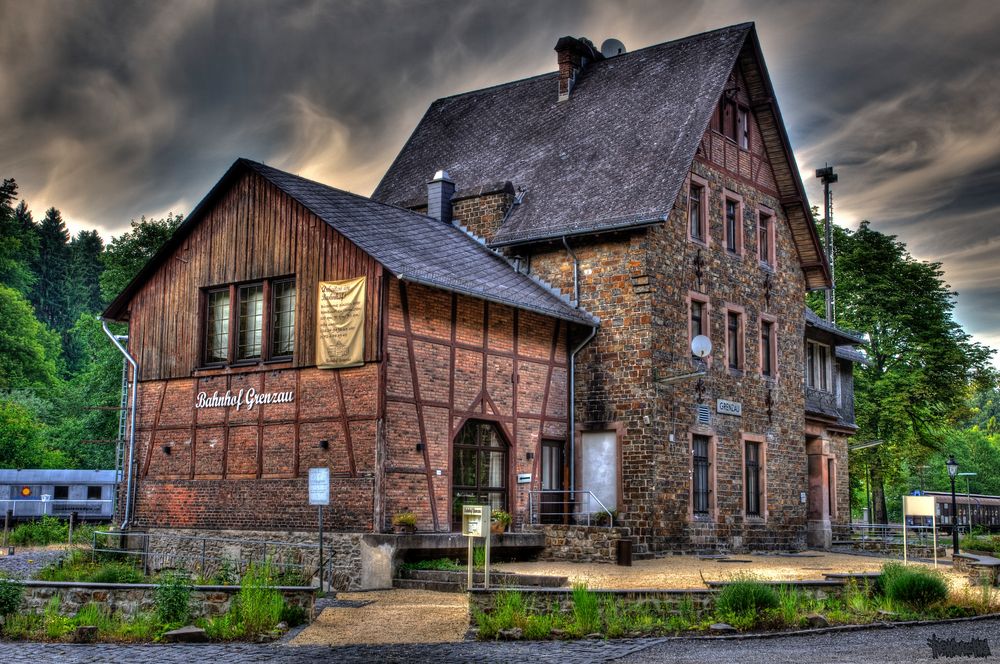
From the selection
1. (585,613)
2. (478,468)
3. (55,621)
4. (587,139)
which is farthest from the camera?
(587,139)

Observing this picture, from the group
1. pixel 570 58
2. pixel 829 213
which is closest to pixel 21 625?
pixel 570 58

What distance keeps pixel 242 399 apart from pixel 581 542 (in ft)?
23.9

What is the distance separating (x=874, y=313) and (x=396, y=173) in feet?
69.3

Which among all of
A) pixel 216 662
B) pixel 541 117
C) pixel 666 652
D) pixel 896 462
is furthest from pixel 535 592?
pixel 896 462

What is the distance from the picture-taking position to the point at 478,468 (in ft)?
75.3

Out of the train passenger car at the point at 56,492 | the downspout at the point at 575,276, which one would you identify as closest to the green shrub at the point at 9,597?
the downspout at the point at 575,276

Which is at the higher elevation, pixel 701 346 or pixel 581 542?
pixel 701 346

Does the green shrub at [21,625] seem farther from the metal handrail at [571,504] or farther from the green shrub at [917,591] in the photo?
the green shrub at [917,591]

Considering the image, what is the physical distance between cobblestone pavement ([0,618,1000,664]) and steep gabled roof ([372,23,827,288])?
12090 millimetres

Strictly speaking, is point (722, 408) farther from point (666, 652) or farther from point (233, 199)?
point (666, 652)

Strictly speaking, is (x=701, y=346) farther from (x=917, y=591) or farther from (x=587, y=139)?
(x=917, y=591)

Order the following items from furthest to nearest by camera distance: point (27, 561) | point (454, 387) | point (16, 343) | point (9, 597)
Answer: point (16, 343)
point (27, 561)
point (454, 387)
point (9, 597)

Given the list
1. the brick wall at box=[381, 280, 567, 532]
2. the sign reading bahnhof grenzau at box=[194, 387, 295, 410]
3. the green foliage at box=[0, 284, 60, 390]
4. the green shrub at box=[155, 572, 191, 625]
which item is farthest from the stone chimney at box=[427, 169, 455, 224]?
the green foliage at box=[0, 284, 60, 390]

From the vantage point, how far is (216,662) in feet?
41.1
